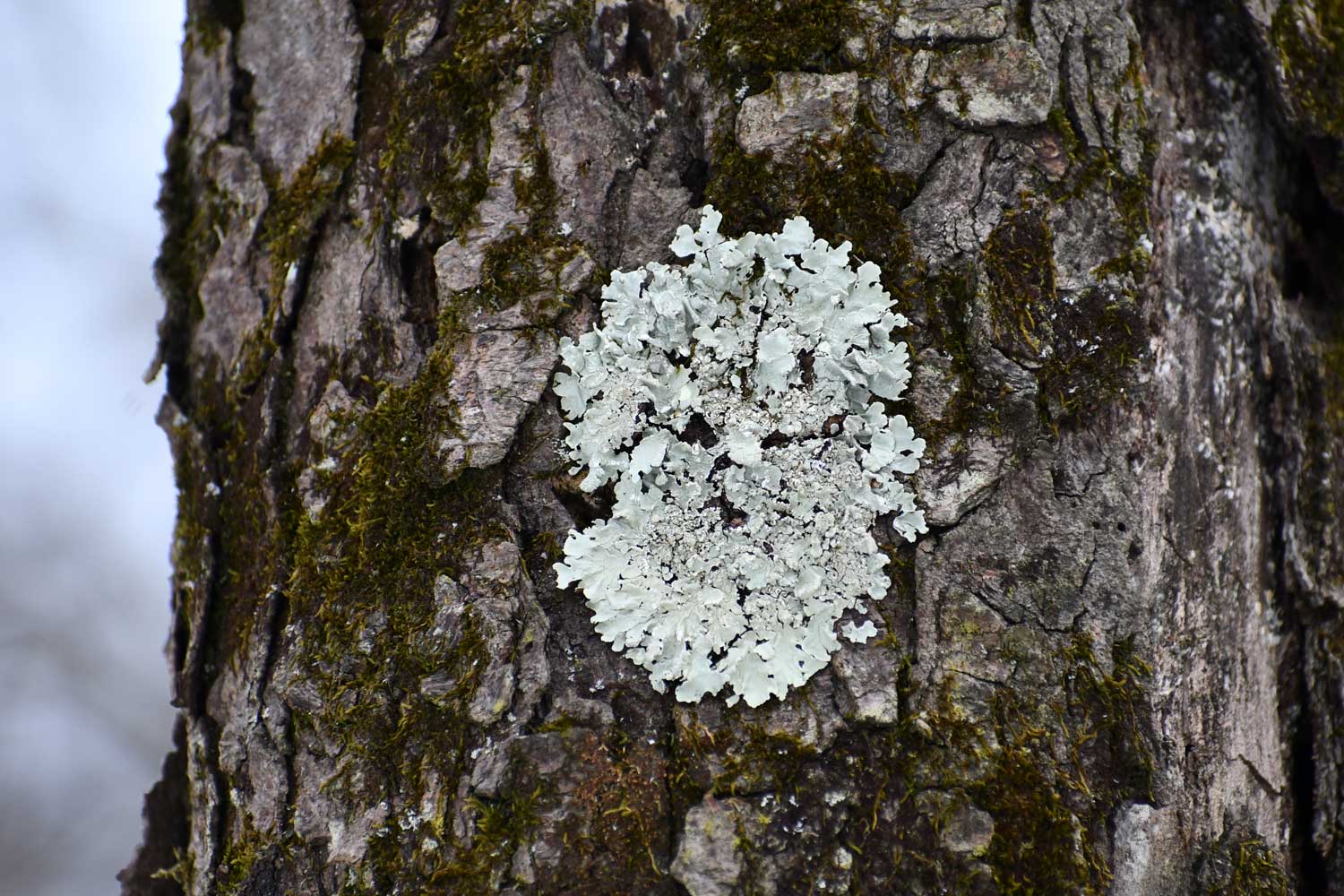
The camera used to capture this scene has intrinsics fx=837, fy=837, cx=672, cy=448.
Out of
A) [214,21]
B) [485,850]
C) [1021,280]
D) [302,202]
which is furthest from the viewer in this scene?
[214,21]

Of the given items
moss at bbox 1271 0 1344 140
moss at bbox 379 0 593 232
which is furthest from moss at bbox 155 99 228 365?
moss at bbox 1271 0 1344 140

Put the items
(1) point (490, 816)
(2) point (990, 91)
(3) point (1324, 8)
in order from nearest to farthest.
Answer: (1) point (490, 816), (2) point (990, 91), (3) point (1324, 8)

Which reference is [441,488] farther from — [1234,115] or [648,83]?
[1234,115]

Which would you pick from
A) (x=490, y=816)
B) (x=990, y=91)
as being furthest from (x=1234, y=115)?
(x=490, y=816)

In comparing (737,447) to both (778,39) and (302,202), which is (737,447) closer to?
(778,39)

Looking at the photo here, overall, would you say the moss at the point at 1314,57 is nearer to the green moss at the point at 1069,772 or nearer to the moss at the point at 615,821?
the green moss at the point at 1069,772

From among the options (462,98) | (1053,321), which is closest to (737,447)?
(1053,321)

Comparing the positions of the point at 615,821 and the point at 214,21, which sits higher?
the point at 214,21

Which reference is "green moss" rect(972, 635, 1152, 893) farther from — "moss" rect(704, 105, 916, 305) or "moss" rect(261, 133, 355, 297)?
"moss" rect(261, 133, 355, 297)
